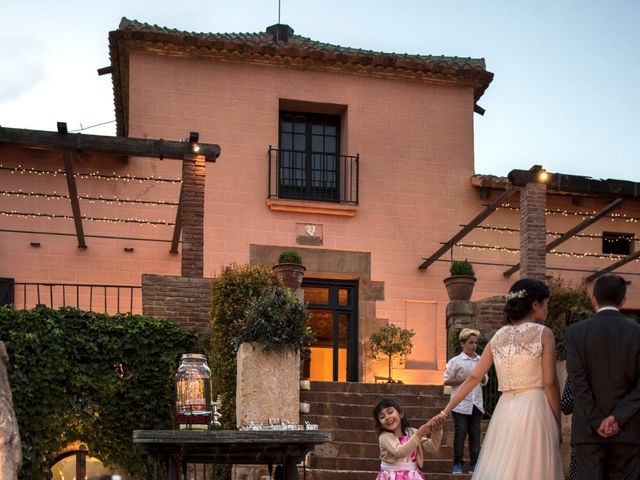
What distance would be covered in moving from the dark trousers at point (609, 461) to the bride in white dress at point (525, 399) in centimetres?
55

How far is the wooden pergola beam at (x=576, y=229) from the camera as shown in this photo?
19984mm

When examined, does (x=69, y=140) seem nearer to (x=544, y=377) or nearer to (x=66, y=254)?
(x=66, y=254)

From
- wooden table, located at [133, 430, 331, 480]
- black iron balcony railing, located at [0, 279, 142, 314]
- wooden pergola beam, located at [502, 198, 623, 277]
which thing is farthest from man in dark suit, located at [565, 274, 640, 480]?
wooden pergola beam, located at [502, 198, 623, 277]

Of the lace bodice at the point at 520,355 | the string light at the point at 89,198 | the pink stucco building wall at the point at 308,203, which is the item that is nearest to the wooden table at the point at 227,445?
the lace bodice at the point at 520,355

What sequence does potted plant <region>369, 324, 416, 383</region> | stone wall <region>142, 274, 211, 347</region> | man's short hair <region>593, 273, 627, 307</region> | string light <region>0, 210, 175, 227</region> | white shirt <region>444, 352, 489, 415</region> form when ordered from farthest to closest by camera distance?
potted plant <region>369, 324, 416, 383</region> < string light <region>0, 210, 175, 227</region> < stone wall <region>142, 274, 211, 347</region> < white shirt <region>444, 352, 489, 415</region> < man's short hair <region>593, 273, 627, 307</region>

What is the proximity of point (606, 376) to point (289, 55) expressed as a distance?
15473mm

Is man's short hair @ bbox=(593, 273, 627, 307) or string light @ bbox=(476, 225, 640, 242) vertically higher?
string light @ bbox=(476, 225, 640, 242)

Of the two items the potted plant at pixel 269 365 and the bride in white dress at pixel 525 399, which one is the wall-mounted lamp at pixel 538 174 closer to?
the potted plant at pixel 269 365

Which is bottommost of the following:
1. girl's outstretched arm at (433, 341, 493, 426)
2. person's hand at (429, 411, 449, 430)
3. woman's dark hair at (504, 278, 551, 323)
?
person's hand at (429, 411, 449, 430)

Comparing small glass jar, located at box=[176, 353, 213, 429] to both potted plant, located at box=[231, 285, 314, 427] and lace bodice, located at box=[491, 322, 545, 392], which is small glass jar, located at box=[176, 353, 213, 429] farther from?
potted plant, located at box=[231, 285, 314, 427]

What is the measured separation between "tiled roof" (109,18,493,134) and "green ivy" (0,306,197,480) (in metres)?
7.10

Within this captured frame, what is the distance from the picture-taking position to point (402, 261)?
71.4 ft

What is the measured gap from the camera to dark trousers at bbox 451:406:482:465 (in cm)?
1303

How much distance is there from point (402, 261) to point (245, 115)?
3.76 meters
